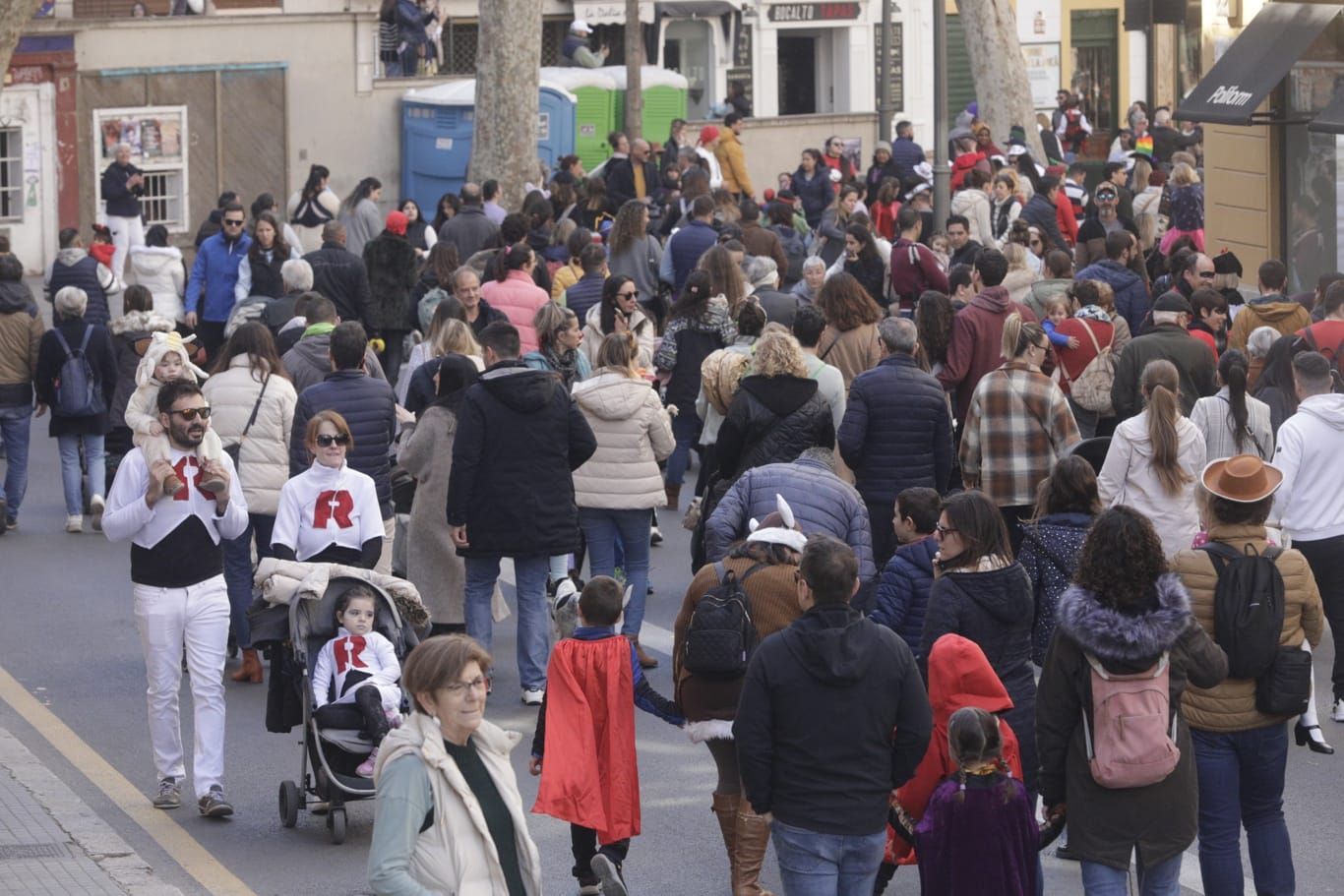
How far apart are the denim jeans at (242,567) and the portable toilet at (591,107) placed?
75.9ft

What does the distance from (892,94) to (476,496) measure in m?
32.8

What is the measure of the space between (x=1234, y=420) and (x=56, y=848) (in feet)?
19.0

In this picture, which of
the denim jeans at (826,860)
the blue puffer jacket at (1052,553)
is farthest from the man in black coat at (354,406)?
the denim jeans at (826,860)

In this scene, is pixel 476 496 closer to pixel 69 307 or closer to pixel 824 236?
pixel 69 307

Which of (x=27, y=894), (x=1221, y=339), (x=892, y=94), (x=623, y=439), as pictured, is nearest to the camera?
(x=27, y=894)

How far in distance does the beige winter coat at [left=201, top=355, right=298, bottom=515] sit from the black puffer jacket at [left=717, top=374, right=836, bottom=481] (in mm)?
2329

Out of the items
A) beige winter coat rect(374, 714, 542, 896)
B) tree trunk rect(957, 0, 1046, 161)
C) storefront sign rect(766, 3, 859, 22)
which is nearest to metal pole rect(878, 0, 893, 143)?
tree trunk rect(957, 0, 1046, 161)

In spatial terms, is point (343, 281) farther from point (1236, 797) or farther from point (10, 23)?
point (1236, 797)

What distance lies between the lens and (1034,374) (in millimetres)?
10711

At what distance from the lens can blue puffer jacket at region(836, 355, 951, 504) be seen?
10.5 meters

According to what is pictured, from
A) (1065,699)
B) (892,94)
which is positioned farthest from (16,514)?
(892,94)

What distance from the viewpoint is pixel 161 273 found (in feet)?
59.7

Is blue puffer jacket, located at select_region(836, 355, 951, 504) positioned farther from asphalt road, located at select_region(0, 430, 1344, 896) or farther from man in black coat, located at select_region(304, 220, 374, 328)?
man in black coat, located at select_region(304, 220, 374, 328)

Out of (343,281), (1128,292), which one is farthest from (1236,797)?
(343,281)
